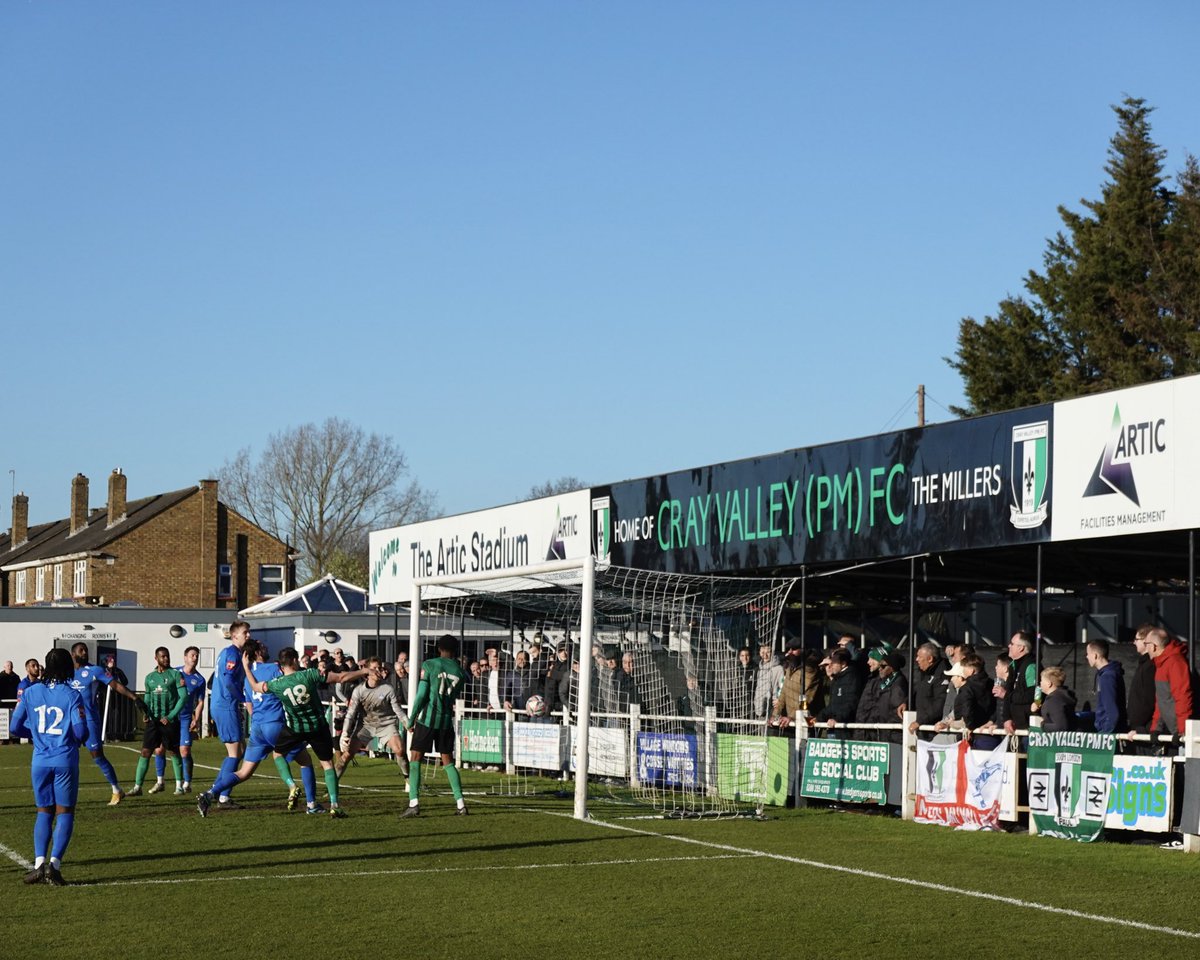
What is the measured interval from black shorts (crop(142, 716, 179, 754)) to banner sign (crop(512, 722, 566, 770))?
225 inches

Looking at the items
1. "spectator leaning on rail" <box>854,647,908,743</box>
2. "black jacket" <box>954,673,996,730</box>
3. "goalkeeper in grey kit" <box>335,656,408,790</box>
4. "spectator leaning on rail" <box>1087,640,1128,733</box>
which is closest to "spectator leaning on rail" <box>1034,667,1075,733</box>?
"spectator leaning on rail" <box>1087,640,1128,733</box>

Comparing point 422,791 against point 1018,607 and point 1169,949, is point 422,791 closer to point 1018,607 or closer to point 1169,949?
point 1018,607

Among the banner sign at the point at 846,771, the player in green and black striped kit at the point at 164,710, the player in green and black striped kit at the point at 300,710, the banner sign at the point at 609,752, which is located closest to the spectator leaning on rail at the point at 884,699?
the banner sign at the point at 846,771

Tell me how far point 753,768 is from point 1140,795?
533 cm

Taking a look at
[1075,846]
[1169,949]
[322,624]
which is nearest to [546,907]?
[1169,949]

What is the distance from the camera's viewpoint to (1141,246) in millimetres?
45469

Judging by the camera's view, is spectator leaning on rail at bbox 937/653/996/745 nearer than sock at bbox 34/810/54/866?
No

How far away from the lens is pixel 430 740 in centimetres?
1791

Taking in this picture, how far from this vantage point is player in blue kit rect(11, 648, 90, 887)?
1182cm

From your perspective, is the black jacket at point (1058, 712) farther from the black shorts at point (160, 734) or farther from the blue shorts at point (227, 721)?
the black shorts at point (160, 734)

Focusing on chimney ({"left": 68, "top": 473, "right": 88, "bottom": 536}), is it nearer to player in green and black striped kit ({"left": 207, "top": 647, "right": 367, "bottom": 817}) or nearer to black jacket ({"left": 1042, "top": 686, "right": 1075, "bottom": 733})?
player in green and black striped kit ({"left": 207, "top": 647, "right": 367, "bottom": 817})

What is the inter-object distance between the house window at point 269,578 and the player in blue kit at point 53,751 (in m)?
61.2

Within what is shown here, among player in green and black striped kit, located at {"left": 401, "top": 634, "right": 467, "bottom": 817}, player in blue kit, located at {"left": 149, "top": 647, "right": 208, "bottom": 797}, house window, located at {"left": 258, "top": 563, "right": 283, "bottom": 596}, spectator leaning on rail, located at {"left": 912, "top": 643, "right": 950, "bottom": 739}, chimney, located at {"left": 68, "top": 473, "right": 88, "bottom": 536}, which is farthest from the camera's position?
chimney, located at {"left": 68, "top": 473, "right": 88, "bottom": 536}

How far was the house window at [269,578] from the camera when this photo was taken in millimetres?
72375
